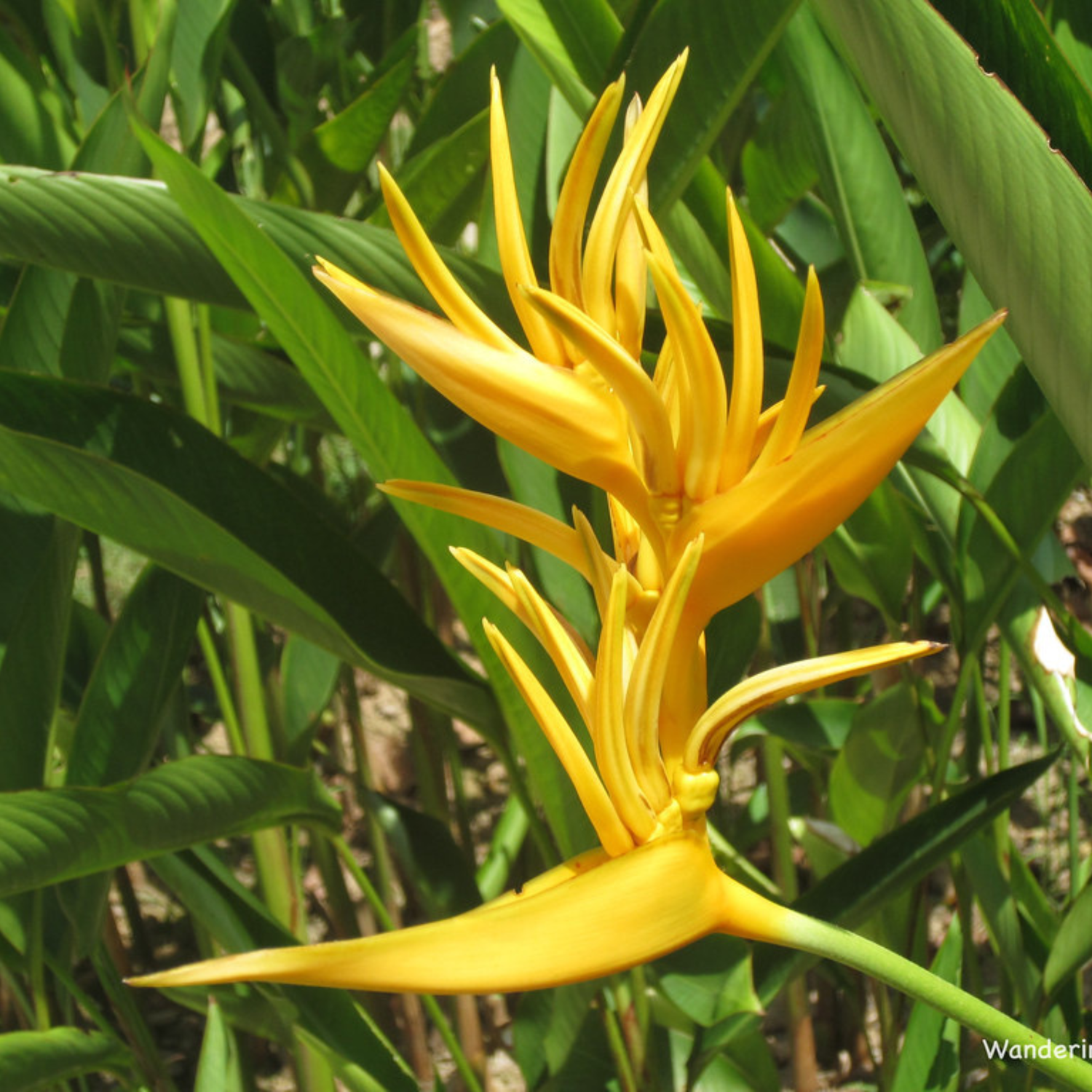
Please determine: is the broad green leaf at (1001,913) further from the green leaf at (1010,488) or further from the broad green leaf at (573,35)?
the broad green leaf at (573,35)

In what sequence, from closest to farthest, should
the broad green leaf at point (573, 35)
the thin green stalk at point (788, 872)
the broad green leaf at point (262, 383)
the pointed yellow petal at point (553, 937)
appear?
1. the pointed yellow petal at point (553, 937)
2. the broad green leaf at point (573, 35)
3. the broad green leaf at point (262, 383)
4. the thin green stalk at point (788, 872)

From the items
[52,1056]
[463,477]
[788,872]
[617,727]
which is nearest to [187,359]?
[463,477]

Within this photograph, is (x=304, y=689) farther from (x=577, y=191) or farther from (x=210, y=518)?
(x=577, y=191)

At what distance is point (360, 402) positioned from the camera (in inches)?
20.3

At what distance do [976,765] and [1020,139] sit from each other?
59 cm

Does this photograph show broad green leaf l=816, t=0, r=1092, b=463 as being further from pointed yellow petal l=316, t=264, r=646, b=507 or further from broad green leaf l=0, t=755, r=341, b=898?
broad green leaf l=0, t=755, r=341, b=898

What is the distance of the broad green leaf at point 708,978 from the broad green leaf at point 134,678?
0.34 meters

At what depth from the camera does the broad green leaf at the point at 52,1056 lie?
63cm

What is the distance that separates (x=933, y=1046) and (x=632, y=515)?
556 mm

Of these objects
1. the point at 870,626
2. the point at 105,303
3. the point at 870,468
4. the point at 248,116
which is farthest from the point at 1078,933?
the point at 870,626

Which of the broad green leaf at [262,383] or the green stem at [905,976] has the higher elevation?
the broad green leaf at [262,383]

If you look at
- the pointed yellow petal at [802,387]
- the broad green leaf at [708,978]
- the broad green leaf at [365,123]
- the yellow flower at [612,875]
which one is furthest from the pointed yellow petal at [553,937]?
the broad green leaf at [365,123]

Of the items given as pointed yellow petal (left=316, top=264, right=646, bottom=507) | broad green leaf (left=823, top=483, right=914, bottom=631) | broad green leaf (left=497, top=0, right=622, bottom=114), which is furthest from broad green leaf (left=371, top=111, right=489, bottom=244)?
pointed yellow petal (left=316, top=264, right=646, bottom=507)

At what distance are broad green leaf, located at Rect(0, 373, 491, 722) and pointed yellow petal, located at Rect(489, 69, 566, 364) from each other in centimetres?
23
